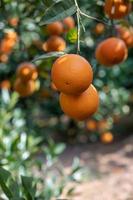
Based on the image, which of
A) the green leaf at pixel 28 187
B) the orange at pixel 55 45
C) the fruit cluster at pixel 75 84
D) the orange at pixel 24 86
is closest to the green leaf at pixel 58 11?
the fruit cluster at pixel 75 84

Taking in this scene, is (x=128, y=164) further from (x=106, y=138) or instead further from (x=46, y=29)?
(x=46, y=29)

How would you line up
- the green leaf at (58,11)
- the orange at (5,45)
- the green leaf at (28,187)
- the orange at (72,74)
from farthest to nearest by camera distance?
the orange at (5,45)
the green leaf at (28,187)
the green leaf at (58,11)
the orange at (72,74)

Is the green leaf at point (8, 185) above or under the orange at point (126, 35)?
under

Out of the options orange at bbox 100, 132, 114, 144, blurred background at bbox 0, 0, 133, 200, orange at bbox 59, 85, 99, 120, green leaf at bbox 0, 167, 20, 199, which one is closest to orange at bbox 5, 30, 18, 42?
blurred background at bbox 0, 0, 133, 200

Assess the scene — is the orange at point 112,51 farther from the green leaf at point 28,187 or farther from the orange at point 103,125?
the orange at point 103,125

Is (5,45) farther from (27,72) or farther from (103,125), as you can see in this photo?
(103,125)

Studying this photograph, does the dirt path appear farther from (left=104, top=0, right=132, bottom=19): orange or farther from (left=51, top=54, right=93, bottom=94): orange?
(left=51, top=54, right=93, bottom=94): orange

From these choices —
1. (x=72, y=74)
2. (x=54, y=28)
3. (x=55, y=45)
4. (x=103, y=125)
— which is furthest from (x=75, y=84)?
(x=103, y=125)
